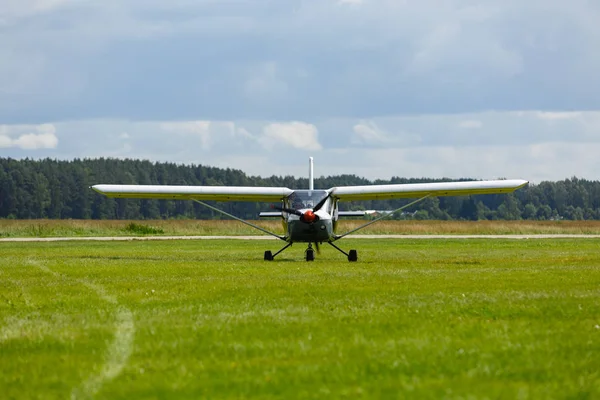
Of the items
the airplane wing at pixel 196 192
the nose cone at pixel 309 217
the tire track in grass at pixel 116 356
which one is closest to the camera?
the tire track in grass at pixel 116 356

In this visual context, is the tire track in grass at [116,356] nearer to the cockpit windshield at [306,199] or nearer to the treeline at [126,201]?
the cockpit windshield at [306,199]

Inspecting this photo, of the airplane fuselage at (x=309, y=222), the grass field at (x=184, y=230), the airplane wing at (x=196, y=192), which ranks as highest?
the airplane wing at (x=196, y=192)

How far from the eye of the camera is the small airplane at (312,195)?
96.2 ft

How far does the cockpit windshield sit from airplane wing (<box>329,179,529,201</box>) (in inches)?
28.9

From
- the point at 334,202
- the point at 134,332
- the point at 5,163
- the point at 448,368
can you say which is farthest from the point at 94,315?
the point at 5,163

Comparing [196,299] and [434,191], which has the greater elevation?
[434,191]

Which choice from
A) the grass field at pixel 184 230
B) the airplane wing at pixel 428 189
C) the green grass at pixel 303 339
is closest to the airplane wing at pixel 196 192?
the airplane wing at pixel 428 189

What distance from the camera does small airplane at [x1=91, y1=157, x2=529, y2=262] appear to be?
29.3 meters

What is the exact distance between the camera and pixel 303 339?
1043 centimetres

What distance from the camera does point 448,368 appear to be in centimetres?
849

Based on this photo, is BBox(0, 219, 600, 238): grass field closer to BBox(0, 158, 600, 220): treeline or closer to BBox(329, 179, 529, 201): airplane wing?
BBox(329, 179, 529, 201): airplane wing

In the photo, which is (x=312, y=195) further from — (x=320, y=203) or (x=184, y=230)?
(x=184, y=230)

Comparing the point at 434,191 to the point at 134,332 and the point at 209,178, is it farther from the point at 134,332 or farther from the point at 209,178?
the point at 209,178

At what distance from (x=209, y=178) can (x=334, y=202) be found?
16615 centimetres
